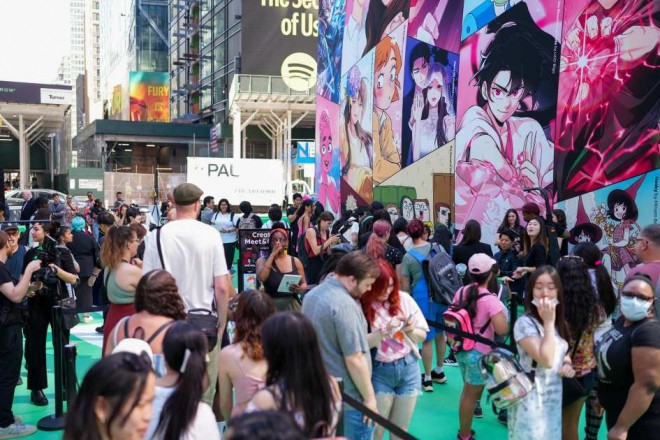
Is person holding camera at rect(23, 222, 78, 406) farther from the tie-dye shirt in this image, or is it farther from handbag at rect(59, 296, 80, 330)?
the tie-dye shirt

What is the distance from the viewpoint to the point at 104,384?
2395mm

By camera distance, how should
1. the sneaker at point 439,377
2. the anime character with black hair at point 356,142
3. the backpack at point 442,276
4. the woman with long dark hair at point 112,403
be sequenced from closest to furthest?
the woman with long dark hair at point 112,403, the backpack at point 442,276, the sneaker at point 439,377, the anime character with black hair at point 356,142

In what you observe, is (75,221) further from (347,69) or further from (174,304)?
(347,69)

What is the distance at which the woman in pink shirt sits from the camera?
16.4 feet

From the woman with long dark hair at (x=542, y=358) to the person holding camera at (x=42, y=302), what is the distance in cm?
437

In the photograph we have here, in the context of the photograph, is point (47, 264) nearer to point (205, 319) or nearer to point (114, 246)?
point (114, 246)

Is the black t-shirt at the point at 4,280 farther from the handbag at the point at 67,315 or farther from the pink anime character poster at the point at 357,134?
the pink anime character poster at the point at 357,134

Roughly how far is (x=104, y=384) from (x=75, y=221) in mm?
7338

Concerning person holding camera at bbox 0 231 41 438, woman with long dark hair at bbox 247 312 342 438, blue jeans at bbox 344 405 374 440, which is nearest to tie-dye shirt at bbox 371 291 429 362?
blue jeans at bbox 344 405 374 440

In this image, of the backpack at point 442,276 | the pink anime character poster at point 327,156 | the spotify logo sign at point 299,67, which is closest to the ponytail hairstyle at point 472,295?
the backpack at point 442,276

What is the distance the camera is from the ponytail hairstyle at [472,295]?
5.10 meters

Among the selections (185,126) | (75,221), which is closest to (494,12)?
(75,221)

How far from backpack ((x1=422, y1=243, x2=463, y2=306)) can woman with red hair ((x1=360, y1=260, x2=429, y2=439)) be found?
7.64 ft

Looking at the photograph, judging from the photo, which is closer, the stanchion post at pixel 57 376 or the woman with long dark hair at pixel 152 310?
the woman with long dark hair at pixel 152 310
